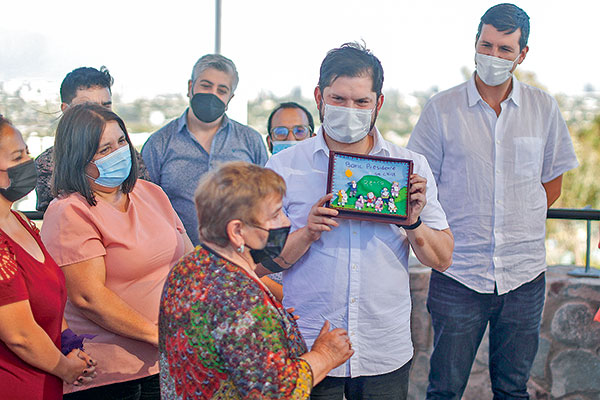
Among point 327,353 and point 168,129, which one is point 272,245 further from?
point 168,129

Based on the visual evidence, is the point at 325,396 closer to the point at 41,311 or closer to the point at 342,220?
the point at 342,220

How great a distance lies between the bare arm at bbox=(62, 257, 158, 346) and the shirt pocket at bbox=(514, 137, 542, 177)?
A: 1697 millimetres

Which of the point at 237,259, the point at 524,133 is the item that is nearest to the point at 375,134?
the point at 237,259

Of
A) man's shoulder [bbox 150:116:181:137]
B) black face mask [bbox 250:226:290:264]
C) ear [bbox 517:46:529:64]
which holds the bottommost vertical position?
black face mask [bbox 250:226:290:264]

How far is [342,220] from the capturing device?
78.9 inches

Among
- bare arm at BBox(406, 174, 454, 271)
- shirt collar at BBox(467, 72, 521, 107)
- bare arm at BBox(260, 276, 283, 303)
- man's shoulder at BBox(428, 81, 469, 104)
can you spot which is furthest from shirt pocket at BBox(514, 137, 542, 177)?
bare arm at BBox(260, 276, 283, 303)

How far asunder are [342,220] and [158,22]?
2.65m

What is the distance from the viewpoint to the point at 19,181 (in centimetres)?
184

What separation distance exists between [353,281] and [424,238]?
10.4 inches

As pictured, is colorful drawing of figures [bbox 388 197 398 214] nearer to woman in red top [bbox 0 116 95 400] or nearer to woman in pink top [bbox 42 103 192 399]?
woman in pink top [bbox 42 103 192 399]

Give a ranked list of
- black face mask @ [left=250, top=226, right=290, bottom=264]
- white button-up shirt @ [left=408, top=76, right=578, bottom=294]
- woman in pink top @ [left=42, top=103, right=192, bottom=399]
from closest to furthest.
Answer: black face mask @ [left=250, top=226, right=290, bottom=264] → woman in pink top @ [left=42, top=103, right=192, bottom=399] → white button-up shirt @ [left=408, top=76, right=578, bottom=294]

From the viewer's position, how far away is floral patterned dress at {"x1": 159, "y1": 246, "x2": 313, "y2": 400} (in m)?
1.40

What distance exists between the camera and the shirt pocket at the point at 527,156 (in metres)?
2.73

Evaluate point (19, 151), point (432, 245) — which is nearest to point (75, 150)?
point (19, 151)
